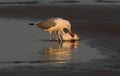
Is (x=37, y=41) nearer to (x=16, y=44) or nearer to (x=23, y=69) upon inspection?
(x=16, y=44)

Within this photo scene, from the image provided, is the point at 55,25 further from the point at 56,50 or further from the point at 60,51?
the point at 60,51

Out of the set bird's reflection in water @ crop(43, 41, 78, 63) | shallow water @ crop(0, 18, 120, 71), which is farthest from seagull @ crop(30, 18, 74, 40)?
bird's reflection in water @ crop(43, 41, 78, 63)

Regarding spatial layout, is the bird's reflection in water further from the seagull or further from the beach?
the seagull

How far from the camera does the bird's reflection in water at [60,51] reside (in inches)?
599

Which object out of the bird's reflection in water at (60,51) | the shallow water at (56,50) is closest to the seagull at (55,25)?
the shallow water at (56,50)

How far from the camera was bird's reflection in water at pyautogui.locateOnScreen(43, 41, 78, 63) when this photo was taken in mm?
15203

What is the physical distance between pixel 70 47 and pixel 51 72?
15.0 ft

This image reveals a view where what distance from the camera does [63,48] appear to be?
17.5m

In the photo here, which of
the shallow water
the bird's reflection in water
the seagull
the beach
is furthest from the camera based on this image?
the seagull

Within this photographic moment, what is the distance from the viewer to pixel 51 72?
43.5 feet

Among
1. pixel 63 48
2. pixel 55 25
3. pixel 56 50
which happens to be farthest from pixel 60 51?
pixel 55 25

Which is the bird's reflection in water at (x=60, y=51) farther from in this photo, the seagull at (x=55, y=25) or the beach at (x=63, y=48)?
the seagull at (x=55, y=25)

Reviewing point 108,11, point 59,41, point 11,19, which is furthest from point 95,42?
point 108,11

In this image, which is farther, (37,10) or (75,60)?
(37,10)
